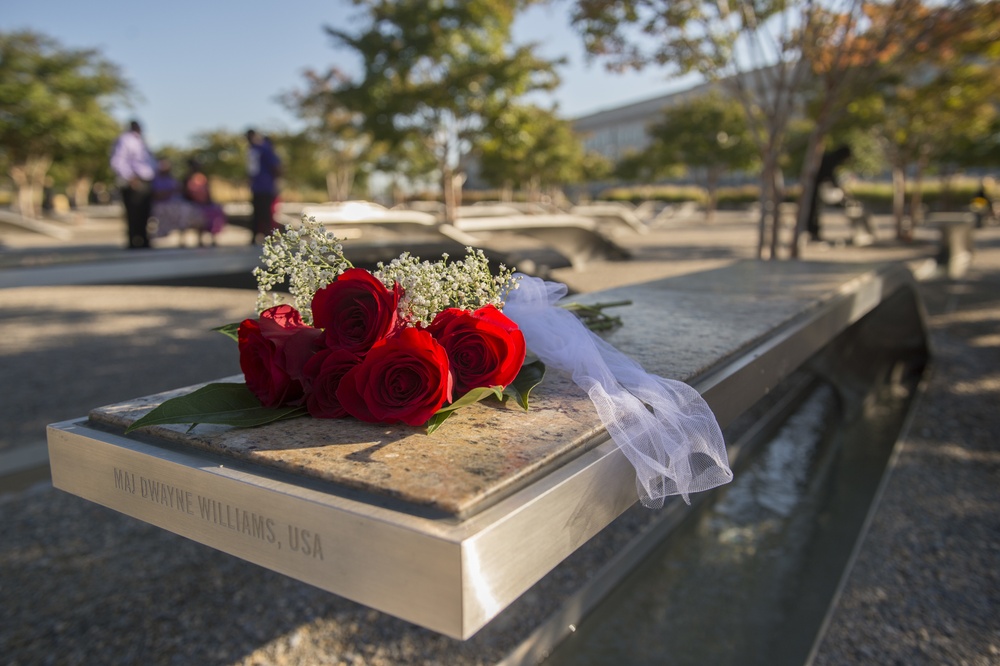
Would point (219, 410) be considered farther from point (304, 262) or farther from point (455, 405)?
point (455, 405)

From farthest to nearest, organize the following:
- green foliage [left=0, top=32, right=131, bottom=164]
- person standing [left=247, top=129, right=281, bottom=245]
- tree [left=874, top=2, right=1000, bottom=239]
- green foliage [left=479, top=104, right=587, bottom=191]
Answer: green foliage [left=479, top=104, right=587, bottom=191], green foliage [left=0, top=32, right=131, bottom=164], person standing [left=247, top=129, right=281, bottom=245], tree [left=874, top=2, right=1000, bottom=239]

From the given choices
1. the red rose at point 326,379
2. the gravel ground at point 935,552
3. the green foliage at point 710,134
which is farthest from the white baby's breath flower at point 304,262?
the green foliage at point 710,134

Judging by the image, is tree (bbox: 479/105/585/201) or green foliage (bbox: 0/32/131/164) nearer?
green foliage (bbox: 0/32/131/164)

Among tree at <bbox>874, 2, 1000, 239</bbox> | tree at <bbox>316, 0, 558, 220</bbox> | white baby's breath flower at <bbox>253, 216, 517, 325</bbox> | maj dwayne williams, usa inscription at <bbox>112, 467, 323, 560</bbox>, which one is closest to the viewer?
maj dwayne williams, usa inscription at <bbox>112, 467, 323, 560</bbox>

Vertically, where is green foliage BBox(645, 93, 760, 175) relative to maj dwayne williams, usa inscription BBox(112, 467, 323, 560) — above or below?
above

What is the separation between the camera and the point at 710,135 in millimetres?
35531

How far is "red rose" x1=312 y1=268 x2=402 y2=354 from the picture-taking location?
140 cm

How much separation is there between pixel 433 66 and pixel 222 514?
17.2 meters

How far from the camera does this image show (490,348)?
143 centimetres

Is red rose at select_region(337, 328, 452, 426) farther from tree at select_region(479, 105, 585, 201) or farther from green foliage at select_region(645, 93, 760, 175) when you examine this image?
green foliage at select_region(645, 93, 760, 175)

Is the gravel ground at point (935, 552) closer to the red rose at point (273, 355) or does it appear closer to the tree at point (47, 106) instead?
the red rose at point (273, 355)

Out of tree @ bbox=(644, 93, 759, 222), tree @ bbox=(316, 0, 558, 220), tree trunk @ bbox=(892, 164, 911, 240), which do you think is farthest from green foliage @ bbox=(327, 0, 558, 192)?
tree @ bbox=(644, 93, 759, 222)

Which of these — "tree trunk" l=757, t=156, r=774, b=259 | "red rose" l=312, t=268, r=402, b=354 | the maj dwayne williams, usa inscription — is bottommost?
the maj dwayne williams, usa inscription

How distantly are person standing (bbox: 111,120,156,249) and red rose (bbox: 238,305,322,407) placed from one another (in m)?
10.5
